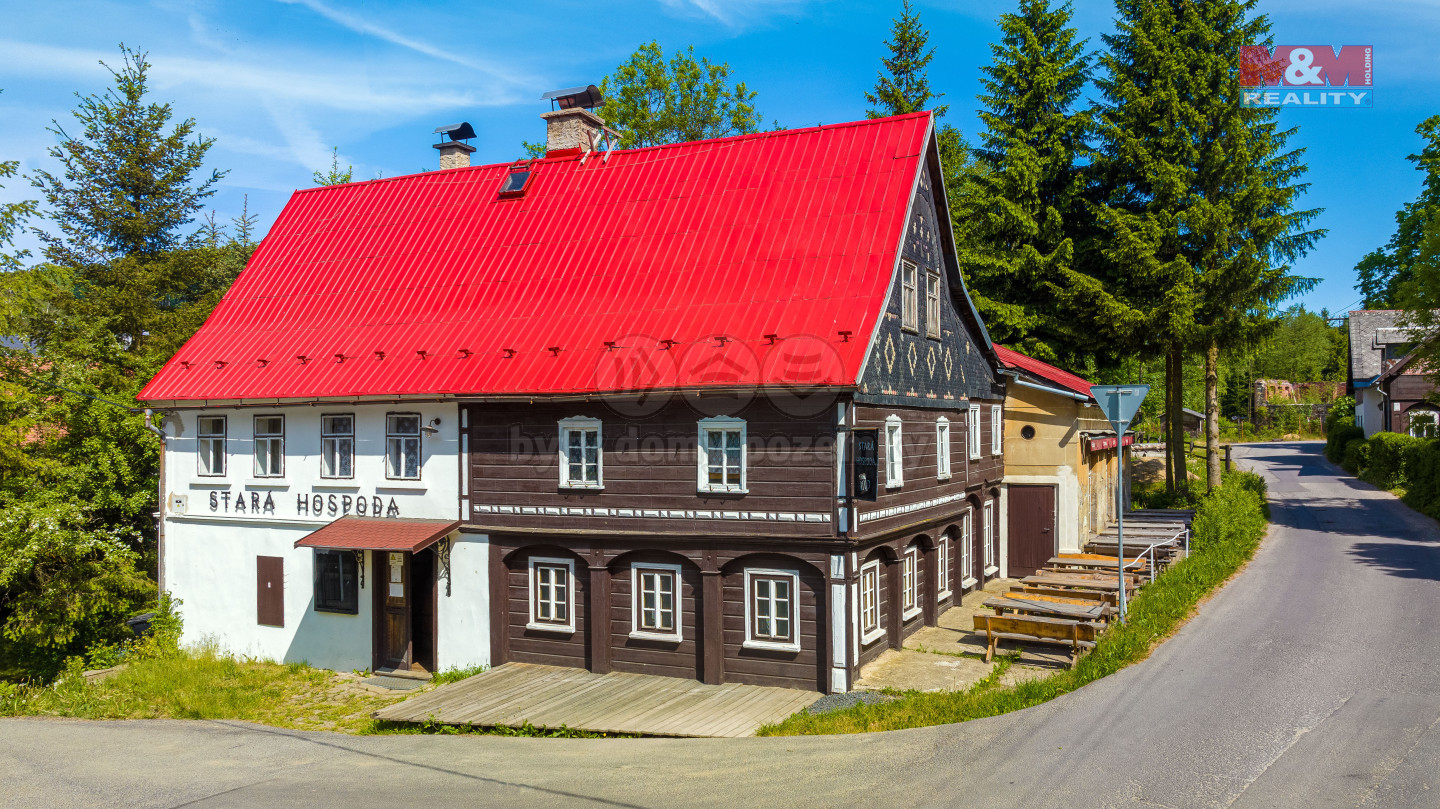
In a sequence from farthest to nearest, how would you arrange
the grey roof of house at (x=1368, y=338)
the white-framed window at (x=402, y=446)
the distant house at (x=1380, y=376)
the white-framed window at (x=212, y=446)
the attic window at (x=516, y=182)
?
1. the grey roof of house at (x=1368, y=338)
2. the distant house at (x=1380, y=376)
3. the attic window at (x=516, y=182)
4. the white-framed window at (x=212, y=446)
5. the white-framed window at (x=402, y=446)

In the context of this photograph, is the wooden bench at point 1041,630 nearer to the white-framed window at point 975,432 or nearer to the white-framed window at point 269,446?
the white-framed window at point 975,432

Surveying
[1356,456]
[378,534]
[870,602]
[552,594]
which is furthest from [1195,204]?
[378,534]

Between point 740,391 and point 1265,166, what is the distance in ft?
76.6

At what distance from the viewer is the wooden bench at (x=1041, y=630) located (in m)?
14.6

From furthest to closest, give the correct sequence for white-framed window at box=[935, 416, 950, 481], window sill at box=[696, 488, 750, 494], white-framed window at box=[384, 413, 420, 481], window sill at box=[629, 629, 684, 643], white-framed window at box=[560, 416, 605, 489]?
1. white-framed window at box=[935, 416, 950, 481]
2. white-framed window at box=[384, 413, 420, 481]
3. white-framed window at box=[560, 416, 605, 489]
4. window sill at box=[629, 629, 684, 643]
5. window sill at box=[696, 488, 750, 494]

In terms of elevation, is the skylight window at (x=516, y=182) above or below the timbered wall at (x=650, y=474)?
above

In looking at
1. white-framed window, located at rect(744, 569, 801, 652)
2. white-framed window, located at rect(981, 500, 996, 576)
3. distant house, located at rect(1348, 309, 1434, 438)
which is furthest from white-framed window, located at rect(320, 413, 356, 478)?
distant house, located at rect(1348, 309, 1434, 438)

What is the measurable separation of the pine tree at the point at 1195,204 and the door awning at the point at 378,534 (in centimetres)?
2182

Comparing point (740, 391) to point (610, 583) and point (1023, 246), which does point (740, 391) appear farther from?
point (1023, 246)

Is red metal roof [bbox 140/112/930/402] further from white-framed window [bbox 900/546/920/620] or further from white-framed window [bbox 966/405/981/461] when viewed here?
white-framed window [bbox 966/405/981/461]

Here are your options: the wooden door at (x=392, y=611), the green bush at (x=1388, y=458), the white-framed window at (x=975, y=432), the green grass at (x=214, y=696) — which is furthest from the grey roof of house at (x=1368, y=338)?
the green grass at (x=214, y=696)

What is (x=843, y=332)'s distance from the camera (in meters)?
15.0

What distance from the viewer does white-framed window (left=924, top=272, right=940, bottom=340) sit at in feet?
60.5

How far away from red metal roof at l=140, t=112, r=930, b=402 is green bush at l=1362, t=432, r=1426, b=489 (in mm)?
26444
